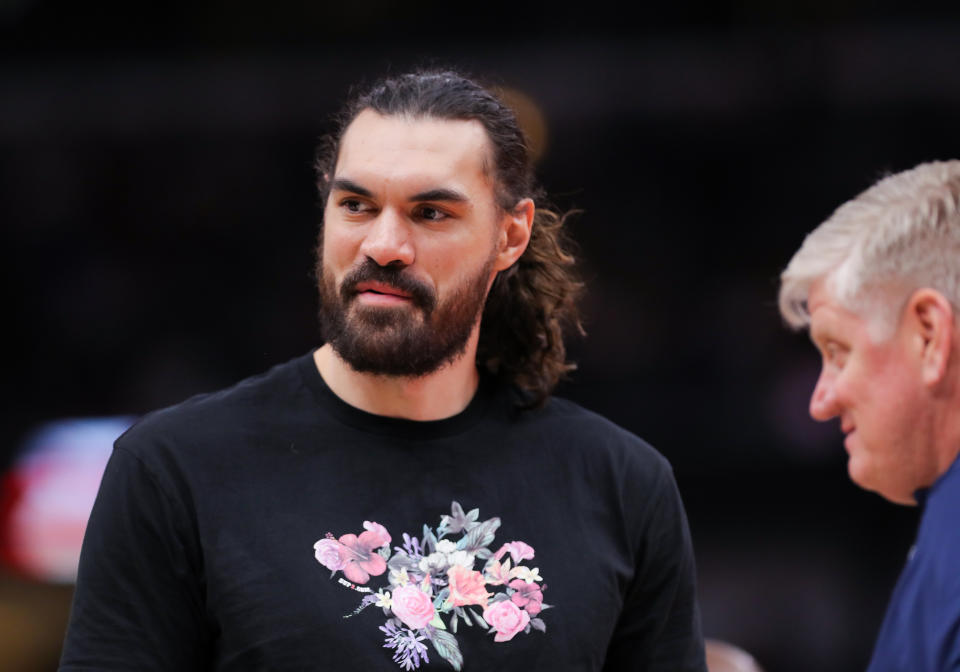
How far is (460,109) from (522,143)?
0.17 m

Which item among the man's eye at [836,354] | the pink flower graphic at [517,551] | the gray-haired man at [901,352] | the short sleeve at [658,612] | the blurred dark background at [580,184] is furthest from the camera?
the blurred dark background at [580,184]

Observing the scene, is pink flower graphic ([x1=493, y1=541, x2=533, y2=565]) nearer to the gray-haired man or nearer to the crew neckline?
the crew neckline

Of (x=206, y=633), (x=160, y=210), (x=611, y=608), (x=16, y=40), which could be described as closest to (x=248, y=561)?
(x=206, y=633)

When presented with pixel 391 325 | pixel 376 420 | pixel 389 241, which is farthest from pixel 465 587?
pixel 389 241

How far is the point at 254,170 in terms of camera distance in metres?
8.28

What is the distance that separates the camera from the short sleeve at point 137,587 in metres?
1.90

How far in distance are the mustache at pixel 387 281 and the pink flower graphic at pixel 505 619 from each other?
0.49 m

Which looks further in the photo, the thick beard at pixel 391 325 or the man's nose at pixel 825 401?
the thick beard at pixel 391 325

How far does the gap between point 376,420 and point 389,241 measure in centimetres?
30

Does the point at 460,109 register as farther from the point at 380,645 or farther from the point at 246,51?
the point at 246,51

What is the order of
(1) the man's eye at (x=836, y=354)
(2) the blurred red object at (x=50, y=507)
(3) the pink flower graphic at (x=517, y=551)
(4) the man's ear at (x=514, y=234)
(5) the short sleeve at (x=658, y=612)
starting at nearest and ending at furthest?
(1) the man's eye at (x=836, y=354)
(3) the pink flower graphic at (x=517, y=551)
(5) the short sleeve at (x=658, y=612)
(4) the man's ear at (x=514, y=234)
(2) the blurred red object at (x=50, y=507)

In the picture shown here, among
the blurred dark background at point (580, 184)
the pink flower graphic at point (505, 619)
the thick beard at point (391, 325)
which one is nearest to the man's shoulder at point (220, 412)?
the thick beard at point (391, 325)

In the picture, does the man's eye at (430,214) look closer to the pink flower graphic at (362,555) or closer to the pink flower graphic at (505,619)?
the pink flower graphic at (362,555)

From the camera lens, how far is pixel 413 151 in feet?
7.05
